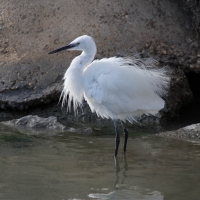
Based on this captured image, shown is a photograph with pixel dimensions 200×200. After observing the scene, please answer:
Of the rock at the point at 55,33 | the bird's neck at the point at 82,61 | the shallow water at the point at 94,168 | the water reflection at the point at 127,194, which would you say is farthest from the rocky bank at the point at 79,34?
the water reflection at the point at 127,194

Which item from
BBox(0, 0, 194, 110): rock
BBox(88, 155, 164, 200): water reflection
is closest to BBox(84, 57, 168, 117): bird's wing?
BBox(88, 155, 164, 200): water reflection

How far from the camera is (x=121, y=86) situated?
21.2 ft

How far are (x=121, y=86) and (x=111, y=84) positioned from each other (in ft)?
0.57

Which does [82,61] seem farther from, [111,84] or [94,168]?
[94,168]

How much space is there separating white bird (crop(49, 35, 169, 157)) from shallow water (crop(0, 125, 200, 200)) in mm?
490

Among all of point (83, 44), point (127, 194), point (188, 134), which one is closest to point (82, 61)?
point (83, 44)

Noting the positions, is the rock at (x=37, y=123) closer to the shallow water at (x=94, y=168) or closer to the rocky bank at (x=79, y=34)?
the shallow water at (x=94, y=168)

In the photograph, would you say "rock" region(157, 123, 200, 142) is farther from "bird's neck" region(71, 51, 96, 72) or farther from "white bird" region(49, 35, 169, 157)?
"bird's neck" region(71, 51, 96, 72)

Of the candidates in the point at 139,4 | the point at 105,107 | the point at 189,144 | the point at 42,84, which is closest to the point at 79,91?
the point at 105,107

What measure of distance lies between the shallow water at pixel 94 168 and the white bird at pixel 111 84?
1.61 feet

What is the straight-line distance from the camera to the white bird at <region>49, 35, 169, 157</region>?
6.40 m

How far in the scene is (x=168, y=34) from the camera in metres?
9.46

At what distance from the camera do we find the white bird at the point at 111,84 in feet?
21.0

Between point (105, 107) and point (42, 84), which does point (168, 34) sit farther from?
point (105, 107)
